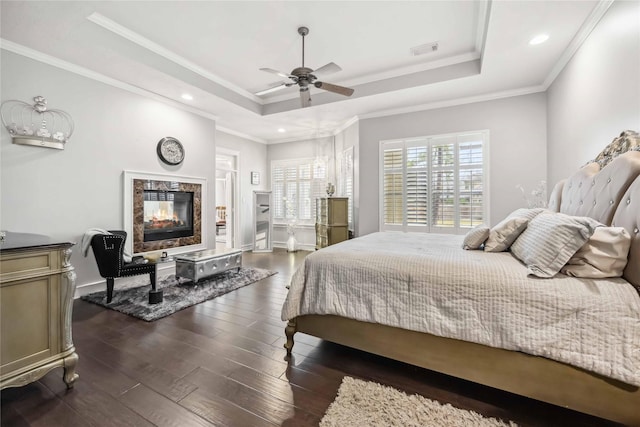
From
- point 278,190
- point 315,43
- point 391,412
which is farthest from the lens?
point 278,190

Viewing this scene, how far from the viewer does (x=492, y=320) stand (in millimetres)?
1451

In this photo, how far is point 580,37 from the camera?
8.85 ft

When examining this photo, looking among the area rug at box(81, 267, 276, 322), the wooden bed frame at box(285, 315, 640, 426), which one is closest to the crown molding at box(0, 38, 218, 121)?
the area rug at box(81, 267, 276, 322)

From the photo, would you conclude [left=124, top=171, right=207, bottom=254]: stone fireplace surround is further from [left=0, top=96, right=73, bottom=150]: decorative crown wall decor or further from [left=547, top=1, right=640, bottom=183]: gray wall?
[left=547, top=1, right=640, bottom=183]: gray wall

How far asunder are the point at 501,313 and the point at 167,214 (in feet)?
15.3

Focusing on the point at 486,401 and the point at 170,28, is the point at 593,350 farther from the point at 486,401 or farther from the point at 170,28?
the point at 170,28

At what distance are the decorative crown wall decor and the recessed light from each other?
5.33m

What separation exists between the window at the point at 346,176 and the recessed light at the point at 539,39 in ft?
10.2

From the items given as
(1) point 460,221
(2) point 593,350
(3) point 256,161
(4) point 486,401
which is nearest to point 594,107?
(1) point 460,221

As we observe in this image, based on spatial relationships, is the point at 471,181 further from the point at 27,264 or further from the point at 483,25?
the point at 27,264

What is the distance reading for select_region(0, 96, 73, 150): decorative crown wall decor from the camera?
9.37 ft

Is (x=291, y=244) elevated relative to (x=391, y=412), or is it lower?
elevated

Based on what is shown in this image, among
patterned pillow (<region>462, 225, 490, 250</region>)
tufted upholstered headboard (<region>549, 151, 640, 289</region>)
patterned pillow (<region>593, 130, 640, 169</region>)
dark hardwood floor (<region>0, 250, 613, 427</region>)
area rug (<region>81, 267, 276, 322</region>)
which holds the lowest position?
dark hardwood floor (<region>0, 250, 613, 427</region>)

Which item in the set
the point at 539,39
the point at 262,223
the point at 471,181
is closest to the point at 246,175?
the point at 262,223
